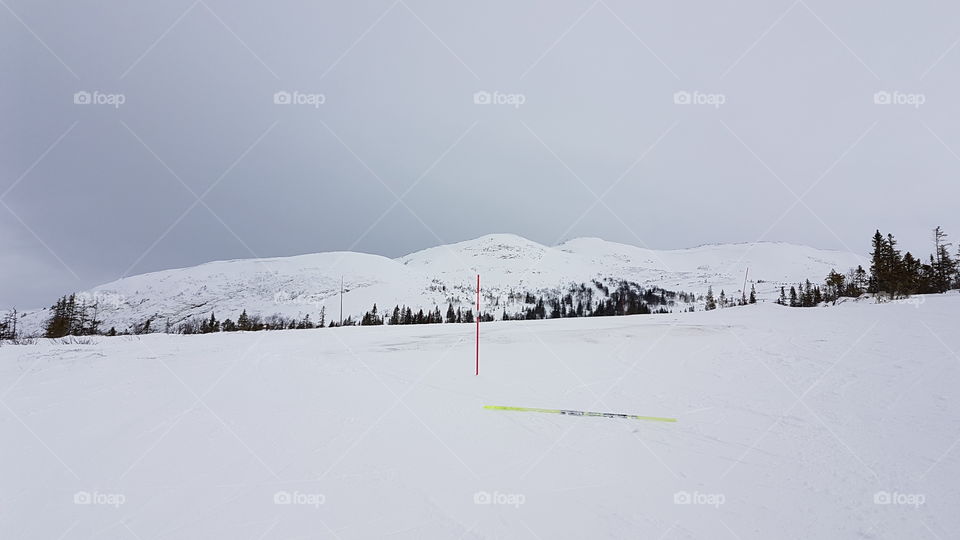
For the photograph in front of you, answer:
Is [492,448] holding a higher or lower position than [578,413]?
lower

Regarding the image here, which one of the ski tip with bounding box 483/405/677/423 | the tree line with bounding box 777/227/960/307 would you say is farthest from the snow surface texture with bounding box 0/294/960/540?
the tree line with bounding box 777/227/960/307

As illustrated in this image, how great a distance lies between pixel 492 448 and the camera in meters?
6.72

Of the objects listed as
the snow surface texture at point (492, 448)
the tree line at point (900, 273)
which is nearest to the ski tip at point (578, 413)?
the snow surface texture at point (492, 448)

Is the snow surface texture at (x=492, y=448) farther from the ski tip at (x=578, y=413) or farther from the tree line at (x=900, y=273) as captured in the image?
the tree line at (x=900, y=273)

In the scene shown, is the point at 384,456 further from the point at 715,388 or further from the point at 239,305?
the point at 239,305

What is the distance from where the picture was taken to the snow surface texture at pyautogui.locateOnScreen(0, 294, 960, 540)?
4664 mm

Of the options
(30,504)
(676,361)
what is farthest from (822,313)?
(30,504)

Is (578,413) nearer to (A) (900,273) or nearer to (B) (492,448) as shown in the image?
(B) (492,448)

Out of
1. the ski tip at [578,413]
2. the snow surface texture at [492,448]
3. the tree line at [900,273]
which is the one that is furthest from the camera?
the tree line at [900,273]

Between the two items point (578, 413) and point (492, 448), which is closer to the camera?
point (492, 448)

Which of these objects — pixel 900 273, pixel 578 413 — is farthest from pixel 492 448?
pixel 900 273

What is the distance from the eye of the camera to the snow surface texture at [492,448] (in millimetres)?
4664

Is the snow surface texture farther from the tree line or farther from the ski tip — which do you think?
the tree line

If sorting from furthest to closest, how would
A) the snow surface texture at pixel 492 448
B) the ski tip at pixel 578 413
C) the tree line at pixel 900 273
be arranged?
the tree line at pixel 900 273
the ski tip at pixel 578 413
the snow surface texture at pixel 492 448
